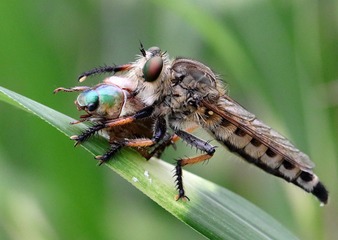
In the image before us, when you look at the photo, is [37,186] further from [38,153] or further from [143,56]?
[143,56]

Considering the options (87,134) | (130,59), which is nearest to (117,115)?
(87,134)

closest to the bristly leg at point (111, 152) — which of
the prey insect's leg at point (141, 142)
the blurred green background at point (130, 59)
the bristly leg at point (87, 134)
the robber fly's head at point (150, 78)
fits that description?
the prey insect's leg at point (141, 142)

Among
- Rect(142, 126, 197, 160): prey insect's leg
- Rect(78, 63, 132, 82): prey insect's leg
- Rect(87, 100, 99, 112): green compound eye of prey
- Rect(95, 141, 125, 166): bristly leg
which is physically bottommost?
Rect(95, 141, 125, 166): bristly leg

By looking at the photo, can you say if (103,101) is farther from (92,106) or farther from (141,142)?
(141,142)

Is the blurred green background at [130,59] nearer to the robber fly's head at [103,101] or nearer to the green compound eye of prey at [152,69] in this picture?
the green compound eye of prey at [152,69]

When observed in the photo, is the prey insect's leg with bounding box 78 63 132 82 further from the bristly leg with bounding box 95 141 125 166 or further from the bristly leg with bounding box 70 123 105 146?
the bristly leg with bounding box 95 141 125 166

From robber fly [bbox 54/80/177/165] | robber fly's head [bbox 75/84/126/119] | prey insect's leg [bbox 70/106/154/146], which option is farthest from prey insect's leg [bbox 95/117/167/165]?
robber fly's head [bbox 75/84/126/119]
